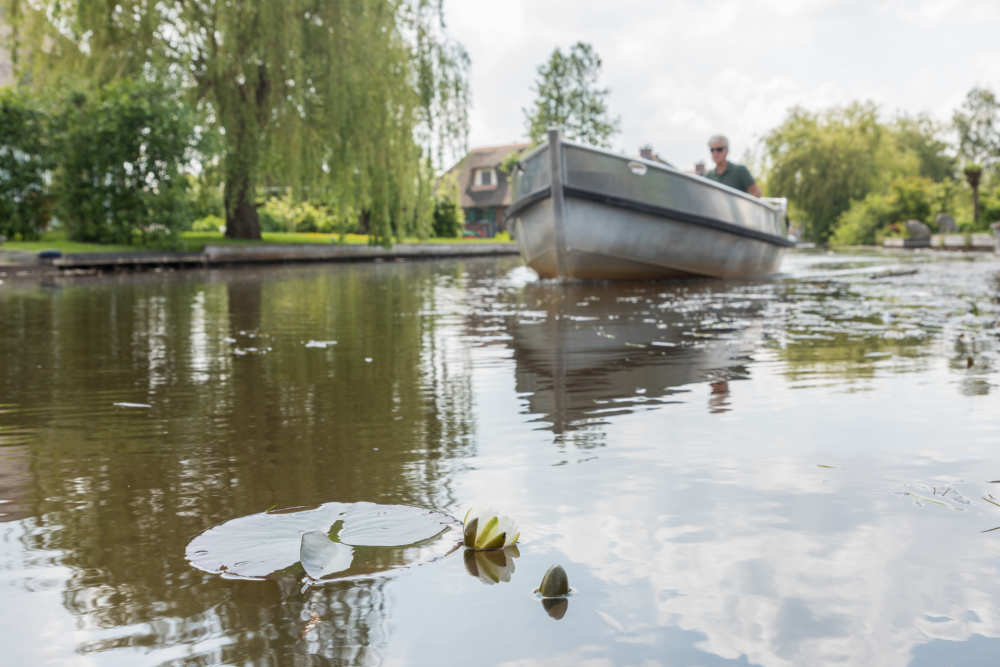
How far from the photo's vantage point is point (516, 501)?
8.75 feet

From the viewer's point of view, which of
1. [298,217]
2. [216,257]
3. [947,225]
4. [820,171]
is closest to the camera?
[216,257]

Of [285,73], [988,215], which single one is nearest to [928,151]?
[988,215]

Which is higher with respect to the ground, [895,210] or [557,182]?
[895,210]

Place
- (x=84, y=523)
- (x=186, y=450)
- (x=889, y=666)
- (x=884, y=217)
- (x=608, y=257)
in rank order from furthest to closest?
(x=884, y=217)
(x=608, y=257)
(x=186, y=450)
(x=84, y=523)
(x=889, y=666)

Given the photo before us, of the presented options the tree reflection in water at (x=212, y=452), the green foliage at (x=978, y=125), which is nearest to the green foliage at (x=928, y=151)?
the green foliage at (x=978, y=125)

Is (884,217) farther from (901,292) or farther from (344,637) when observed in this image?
(344,637)

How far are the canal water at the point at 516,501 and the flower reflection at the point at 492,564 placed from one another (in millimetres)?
10

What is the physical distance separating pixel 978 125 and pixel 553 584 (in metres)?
93.6

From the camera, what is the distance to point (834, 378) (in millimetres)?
4945

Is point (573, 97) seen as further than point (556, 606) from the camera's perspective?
Yes

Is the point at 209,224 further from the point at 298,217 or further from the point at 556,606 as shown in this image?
the point at 556,606

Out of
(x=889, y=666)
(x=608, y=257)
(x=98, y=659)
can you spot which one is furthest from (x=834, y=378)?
(x=608, y=257)

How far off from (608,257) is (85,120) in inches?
576

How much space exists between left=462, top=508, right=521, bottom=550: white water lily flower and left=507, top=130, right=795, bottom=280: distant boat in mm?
11973
